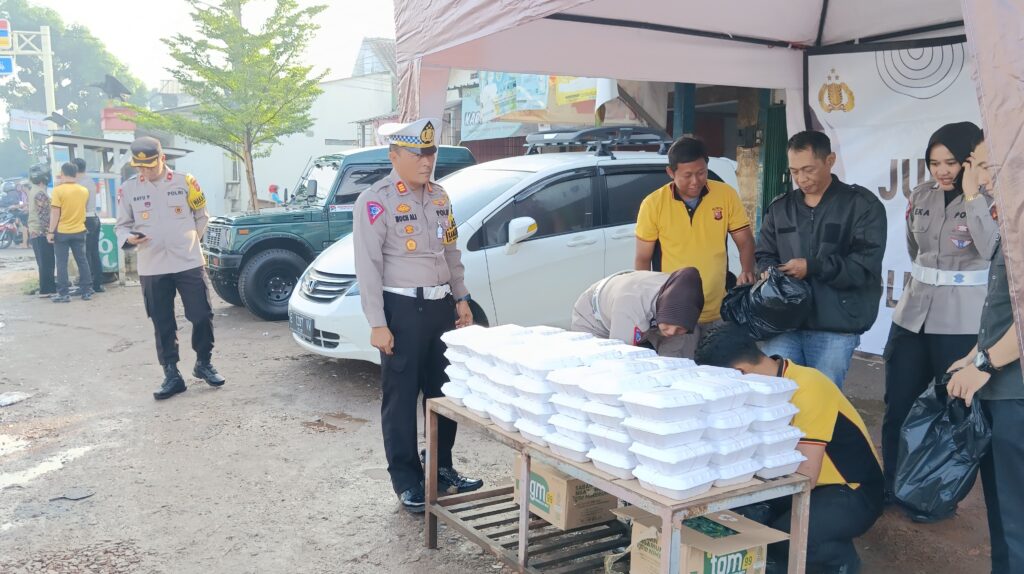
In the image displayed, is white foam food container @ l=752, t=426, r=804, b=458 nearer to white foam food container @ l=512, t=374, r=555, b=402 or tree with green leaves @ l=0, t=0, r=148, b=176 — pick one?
white foam food container @ l=512, t=374, r=555, b=402

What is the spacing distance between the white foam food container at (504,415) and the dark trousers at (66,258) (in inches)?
379

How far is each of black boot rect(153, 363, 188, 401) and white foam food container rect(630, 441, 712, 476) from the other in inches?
187

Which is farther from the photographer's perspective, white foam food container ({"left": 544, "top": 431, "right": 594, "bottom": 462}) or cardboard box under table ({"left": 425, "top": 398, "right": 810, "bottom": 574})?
white foam food container ({"left": 544, "top": 431, "right": 594, "bottom": 462})

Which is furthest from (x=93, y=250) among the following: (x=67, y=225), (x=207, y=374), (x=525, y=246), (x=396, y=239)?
(x=396, y=239)

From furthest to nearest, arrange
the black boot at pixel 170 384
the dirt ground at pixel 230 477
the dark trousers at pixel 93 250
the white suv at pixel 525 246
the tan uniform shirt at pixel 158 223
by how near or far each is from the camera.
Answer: the dark trousers at pixel 93 250
the black boot at pixel 170 384
the white suv at pixel 525 246
the tan uniform shirt at pixel 158 223
the dirt ground at pixel 230 477

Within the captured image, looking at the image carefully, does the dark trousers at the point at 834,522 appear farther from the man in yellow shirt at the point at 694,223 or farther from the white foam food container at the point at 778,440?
the man in yellow shirt at the point at 694,223

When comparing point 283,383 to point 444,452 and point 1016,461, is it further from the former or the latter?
point 1016,461

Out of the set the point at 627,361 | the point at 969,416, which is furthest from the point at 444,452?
the point at 969,416

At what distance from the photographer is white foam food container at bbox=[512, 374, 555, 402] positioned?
2.79m

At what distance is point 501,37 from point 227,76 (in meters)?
15.8

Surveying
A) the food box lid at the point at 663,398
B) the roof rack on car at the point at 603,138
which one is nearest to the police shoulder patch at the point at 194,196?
the roof rack on car at the point at 603,138

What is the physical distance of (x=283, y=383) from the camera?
6.55m

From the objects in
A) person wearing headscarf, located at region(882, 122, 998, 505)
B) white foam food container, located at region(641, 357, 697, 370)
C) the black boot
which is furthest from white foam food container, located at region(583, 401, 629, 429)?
the black boot

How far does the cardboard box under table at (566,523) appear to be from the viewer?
2.35 m
